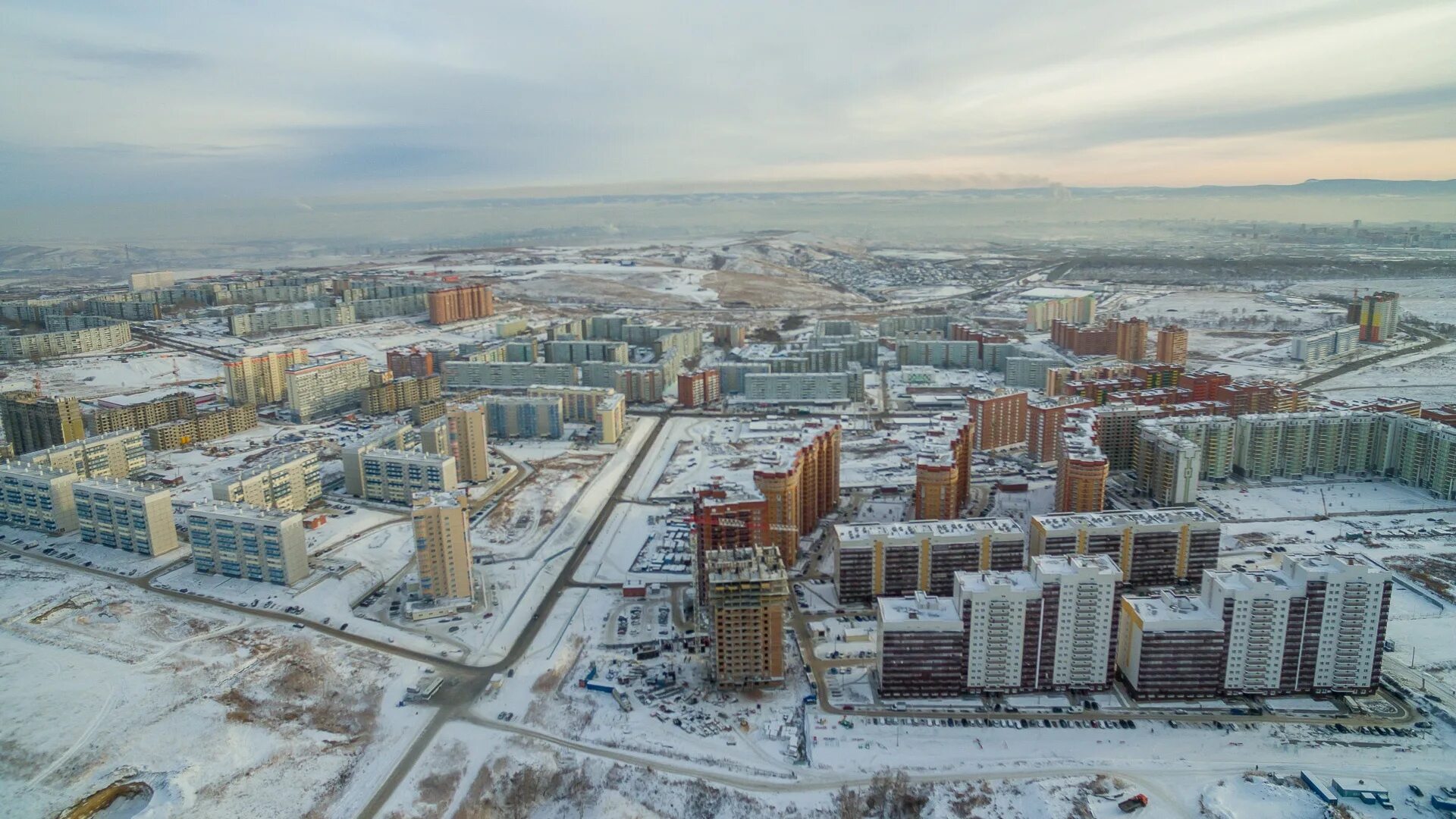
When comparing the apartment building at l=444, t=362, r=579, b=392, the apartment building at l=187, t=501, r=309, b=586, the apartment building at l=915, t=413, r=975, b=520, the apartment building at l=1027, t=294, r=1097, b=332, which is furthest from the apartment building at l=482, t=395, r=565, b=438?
the apartment building at l=1027, t=294, r=1097, b=332

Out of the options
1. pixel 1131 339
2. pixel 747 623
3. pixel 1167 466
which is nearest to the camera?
pixel 747 623

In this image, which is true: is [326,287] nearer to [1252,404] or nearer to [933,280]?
[933,280]

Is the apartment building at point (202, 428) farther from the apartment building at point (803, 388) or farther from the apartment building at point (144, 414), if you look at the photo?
the apartment building at point (803, 388)

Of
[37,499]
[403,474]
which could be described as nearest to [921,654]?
[403,474]

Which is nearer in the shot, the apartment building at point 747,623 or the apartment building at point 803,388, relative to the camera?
the apartment building at point 747,623

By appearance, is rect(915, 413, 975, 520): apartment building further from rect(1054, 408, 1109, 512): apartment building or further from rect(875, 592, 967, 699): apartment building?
rect(875, 592, 967, 699): apartment building

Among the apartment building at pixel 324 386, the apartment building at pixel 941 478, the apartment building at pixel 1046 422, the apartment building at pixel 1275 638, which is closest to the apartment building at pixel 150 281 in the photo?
the apartment building at pixel 324 386

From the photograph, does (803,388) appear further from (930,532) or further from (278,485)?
(278,485)
